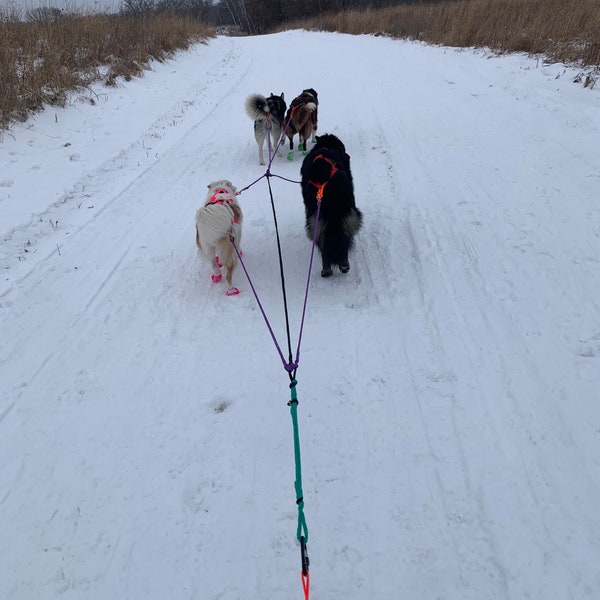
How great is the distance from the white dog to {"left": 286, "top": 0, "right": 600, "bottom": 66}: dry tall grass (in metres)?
8.64

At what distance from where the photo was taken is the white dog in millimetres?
3659

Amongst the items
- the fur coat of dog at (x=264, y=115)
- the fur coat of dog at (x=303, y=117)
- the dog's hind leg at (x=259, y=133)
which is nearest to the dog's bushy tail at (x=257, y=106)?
the fur coat of dog at (x=264, y=115)

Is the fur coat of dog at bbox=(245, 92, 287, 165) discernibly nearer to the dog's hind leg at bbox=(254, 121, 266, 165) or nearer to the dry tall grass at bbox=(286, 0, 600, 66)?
the dog's hind leg at bbox=(254, 121, 266, 165)

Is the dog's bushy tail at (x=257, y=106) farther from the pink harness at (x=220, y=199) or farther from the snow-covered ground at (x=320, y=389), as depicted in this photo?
the pink harness at (x=220, y=199)

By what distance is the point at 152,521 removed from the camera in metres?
2.27

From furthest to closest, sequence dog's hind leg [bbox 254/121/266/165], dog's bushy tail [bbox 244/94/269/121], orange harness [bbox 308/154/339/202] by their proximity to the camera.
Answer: dog's hind leg [bbox 254/121/266/165], dog's bushy tail [bbox 244/94/269/121], orange harness [bbox 308/154/339/202]

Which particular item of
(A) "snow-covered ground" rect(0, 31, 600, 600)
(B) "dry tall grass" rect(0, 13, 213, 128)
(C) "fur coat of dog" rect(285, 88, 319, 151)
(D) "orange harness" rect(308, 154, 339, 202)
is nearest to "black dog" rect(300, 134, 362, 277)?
(D) "orange harness" rect(308, 154, 339, 202)

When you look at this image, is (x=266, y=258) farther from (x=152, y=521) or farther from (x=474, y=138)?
(x=474, y=138)

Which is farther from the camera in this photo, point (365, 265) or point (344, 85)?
point (344, 85)

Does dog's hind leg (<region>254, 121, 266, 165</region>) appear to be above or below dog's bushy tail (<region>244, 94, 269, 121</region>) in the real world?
below

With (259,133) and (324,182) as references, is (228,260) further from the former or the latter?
(259,133)

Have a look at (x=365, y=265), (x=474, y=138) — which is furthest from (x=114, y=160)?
(x=474, y=138)

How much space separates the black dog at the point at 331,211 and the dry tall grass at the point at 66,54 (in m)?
6.17

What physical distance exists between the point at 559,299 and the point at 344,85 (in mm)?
9662
